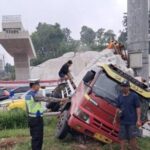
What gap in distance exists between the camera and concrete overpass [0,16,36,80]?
123 feet

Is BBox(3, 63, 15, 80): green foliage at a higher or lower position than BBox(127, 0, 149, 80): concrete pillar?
lower

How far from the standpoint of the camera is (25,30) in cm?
3809

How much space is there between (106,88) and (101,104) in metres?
0.45

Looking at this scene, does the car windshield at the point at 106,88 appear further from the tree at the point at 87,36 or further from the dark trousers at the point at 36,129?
the tree at the point at 87,36

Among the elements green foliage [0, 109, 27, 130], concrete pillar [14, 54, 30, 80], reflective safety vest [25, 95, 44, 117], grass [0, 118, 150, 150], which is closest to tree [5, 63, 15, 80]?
concrete pillar [14, 54, 30, 80]

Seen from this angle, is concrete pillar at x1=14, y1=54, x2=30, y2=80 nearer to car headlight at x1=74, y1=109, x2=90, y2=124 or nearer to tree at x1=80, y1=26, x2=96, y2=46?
car headlight at x1=74, y1=109, x2=90, y2=124

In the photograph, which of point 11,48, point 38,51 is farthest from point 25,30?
point 38,51

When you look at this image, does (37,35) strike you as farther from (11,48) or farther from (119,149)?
(119,149)

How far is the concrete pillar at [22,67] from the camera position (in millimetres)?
41500

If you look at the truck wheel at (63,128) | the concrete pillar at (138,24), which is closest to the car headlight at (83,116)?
the truck wheel at (63,128)

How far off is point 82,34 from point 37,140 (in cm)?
10525

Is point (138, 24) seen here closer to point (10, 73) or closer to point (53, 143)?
point (53, 143)

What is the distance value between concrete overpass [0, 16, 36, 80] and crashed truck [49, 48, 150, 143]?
2756cm

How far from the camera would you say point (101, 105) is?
→ 1020 cm
